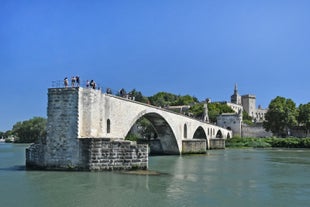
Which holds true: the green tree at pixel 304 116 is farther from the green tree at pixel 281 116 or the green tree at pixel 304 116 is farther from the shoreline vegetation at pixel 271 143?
the shoreline vegetation at pixel 271 143

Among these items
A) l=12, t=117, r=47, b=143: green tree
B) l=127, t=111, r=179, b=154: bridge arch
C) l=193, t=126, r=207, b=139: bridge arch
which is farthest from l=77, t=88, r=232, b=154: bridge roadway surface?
l=12, t=117, r=47, b=143: green tree

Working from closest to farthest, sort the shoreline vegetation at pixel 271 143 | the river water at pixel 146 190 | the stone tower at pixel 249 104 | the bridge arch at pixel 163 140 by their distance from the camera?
the river water at pixel 146 190
the bridge arch at pixel 163 140
the shoreline vegetation at pixel 271 143
the stone tower at pixel 249 104

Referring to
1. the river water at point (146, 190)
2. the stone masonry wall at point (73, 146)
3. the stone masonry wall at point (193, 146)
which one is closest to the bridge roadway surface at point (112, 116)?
the stone masonry wall at point (73, 146)

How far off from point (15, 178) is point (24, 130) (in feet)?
282

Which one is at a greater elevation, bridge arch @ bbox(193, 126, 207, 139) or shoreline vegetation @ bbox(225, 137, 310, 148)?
bridge arch @ bbox(193, 126, 207, 139)

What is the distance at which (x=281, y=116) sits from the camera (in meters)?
84.3

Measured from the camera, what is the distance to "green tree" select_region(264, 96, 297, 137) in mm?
83812

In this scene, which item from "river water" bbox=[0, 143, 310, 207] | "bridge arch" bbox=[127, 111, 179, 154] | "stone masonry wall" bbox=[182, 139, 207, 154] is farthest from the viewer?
"stone masonry wall" bbox=[182, 139, 207, 154]

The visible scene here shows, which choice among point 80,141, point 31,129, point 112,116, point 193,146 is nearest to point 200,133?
point 193,146

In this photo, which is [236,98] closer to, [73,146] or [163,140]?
[163,140]

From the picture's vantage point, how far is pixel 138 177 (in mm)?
21750

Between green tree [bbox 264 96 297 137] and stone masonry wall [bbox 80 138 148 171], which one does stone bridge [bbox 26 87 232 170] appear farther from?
green tree [bbox 264 96 297 137]

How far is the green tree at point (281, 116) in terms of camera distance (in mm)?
83812

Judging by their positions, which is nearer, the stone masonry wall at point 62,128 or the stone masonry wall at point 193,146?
the stone masonry wall at point 62,128
